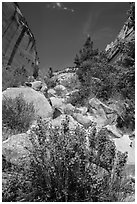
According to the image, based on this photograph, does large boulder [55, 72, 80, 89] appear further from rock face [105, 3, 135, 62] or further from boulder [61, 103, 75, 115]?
boulder [61, 103, 75, 115]

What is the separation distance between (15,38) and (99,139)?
37.9ft

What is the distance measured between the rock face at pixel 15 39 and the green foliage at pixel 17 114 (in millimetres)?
6100

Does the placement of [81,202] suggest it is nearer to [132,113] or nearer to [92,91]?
[132,113]

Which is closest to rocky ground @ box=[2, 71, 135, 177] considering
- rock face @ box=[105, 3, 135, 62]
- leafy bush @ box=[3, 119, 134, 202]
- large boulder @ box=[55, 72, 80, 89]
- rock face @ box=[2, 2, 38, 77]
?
leafy bush @ box=[3, 119, 134, 202]

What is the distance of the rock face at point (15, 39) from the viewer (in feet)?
37.8

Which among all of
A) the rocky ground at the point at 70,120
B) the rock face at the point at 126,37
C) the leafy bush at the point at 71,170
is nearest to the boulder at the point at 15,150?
the rocky ground at the point at 70,120

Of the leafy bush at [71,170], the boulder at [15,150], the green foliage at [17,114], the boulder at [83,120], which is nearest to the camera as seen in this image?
the leafy bush at [71,170]

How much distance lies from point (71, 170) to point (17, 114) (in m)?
2.63

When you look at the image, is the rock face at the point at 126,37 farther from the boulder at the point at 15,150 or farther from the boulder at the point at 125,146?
the boulder at the point at 15,150

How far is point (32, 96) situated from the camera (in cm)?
587

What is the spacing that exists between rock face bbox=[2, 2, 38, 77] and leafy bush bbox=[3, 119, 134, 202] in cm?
901

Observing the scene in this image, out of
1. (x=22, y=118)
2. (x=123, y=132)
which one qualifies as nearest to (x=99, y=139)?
(x=22, y=118)

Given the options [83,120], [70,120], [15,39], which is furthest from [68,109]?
[15,39]

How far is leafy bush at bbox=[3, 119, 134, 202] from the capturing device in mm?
2193
